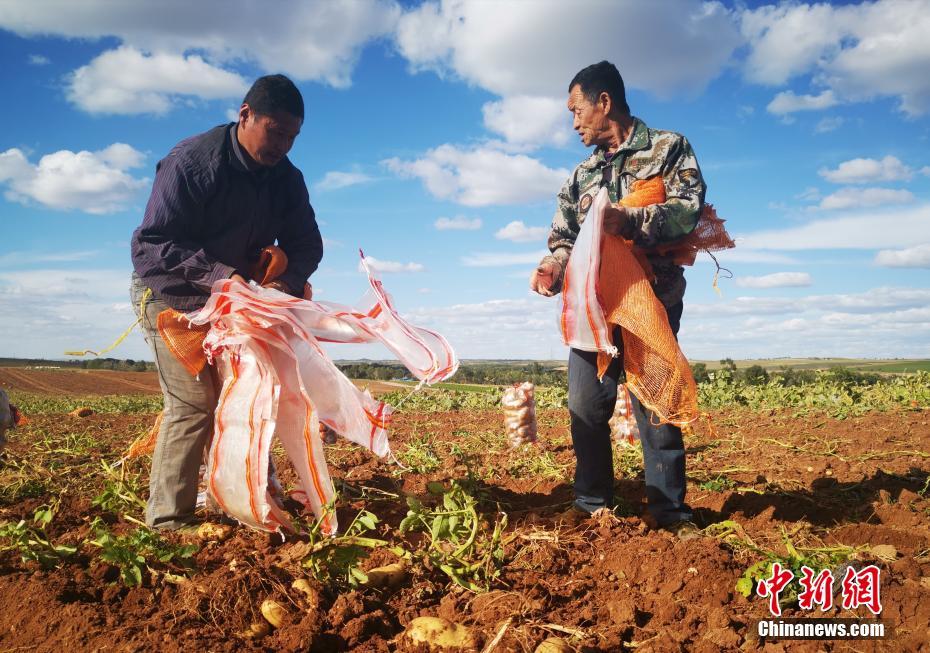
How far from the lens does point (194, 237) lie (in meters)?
2.82

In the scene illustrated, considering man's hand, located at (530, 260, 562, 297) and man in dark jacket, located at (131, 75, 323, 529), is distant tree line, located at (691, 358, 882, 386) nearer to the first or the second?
man's hand, located at (530, 260, 562, 297)

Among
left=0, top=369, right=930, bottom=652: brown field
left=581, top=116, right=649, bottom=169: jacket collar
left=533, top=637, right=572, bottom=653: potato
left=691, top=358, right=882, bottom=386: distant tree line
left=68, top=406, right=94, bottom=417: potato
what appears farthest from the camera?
left=68, top=406, right=94, bottom=417: potato

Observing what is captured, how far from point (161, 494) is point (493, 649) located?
5.60 feet

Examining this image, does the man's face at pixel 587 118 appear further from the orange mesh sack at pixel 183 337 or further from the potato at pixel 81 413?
the potato at pixel 81 413

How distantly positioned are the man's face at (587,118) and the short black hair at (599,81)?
2 cm

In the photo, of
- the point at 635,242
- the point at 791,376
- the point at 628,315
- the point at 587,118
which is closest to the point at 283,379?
the point at 628,315

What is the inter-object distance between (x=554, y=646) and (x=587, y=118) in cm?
214

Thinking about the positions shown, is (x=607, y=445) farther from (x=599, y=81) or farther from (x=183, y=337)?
(x=183, y=337)

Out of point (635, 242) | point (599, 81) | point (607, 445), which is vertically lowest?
point (607, 445)

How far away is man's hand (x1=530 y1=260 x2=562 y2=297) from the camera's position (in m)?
2.90

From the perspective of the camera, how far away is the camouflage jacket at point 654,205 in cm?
268

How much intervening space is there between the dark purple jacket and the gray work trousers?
0.22m

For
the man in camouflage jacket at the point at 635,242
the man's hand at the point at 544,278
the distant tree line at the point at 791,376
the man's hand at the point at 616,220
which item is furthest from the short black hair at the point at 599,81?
the distant tree line at the point at 791,376

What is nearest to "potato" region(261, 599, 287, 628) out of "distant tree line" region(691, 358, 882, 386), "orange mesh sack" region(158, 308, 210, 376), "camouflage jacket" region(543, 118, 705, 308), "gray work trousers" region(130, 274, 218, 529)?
"gray work trousers" region(130, 274, 218, 529)
